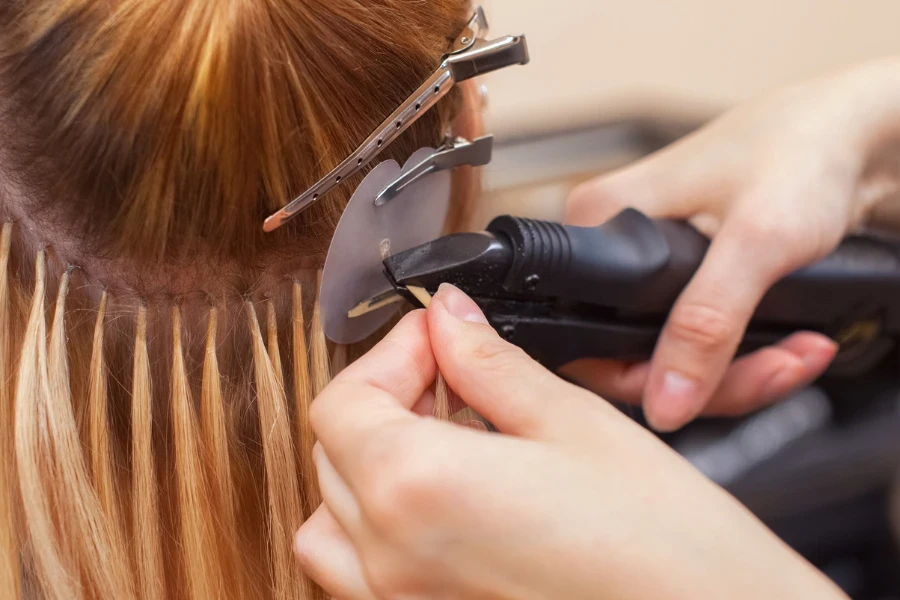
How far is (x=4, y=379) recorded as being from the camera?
1.61ft

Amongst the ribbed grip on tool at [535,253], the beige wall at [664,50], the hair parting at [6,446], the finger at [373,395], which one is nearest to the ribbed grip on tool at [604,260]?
the ribbed grip on tool at [535,253]

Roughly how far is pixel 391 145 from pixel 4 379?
311 mm

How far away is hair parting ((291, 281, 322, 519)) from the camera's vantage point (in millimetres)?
510

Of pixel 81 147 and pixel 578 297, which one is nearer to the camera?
pixel 81 147

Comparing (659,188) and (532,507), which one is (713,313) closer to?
(659,188)

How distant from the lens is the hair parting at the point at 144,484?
484 mm

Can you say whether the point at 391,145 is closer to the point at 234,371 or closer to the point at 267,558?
the point at 234,371

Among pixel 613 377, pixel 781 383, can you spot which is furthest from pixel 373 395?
pixel 781 383

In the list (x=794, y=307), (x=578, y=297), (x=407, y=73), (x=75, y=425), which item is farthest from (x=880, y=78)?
(x=75, y=425)

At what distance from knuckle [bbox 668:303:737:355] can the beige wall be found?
1.96ft

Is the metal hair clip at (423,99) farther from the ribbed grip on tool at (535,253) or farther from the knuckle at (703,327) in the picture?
the knuckle at (703,327)

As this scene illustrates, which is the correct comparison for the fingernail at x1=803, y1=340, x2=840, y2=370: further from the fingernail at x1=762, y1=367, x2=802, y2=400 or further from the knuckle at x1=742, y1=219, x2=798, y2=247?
the knuckle at x1=742, y1=219, x2=798, y2=247

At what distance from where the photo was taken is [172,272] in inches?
18.5

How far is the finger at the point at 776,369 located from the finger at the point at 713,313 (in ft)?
0.32
